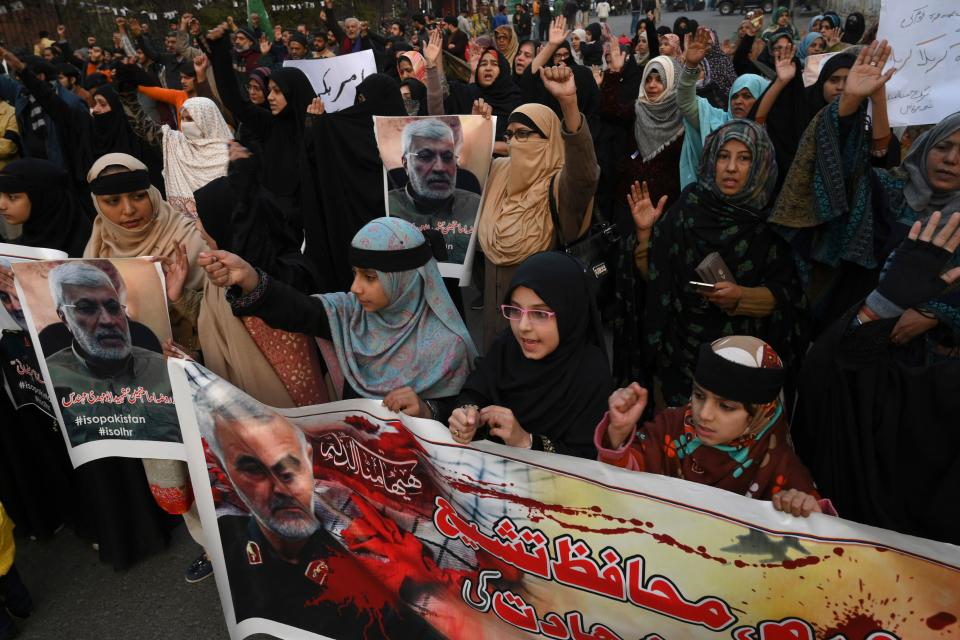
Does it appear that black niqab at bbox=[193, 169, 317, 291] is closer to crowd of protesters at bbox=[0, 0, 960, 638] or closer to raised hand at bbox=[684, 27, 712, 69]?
crowd of protesters at bbox=[0, 0, 960, 638]

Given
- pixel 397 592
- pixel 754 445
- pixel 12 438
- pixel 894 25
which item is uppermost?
pixel 894 25

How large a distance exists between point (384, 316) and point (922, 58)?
247 cm

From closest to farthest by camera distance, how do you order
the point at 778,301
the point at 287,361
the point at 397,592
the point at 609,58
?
the point at 397,592
the point at 287,361
the point at 778,301
the point at 609,58

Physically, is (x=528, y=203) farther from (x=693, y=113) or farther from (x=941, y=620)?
(x=941, y=620)

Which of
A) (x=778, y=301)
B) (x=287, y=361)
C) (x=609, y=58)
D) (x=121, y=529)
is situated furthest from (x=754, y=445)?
(x=609, y=58)

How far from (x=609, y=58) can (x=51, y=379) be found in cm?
391

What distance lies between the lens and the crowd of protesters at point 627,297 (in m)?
1.75

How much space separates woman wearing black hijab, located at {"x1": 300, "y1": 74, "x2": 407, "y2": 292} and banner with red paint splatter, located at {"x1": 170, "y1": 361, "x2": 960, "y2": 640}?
2.40 metres

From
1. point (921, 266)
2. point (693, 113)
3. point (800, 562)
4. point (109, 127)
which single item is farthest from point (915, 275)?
point (109, 127)

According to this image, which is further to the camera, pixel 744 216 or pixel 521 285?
pixel 744 216

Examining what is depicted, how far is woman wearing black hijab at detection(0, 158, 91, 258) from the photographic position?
2.98 m

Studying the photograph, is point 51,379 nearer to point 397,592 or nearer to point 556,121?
point 397,592

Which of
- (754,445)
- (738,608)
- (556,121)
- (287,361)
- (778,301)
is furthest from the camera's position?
(556,121)

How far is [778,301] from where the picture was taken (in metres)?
2.59
